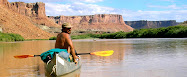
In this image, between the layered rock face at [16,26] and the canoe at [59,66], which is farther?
the layered rock face at [16,26]

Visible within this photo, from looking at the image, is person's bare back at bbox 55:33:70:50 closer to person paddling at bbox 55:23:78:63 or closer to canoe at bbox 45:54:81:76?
person paddling at bbox 55:23:78:63

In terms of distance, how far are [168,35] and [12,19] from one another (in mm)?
58432

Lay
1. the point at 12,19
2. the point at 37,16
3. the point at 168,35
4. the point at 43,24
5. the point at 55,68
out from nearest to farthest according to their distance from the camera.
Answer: the point at 55,68 → the point at 168,35 → the point at 12,19 → the point at 43,24 → the point at 37,16

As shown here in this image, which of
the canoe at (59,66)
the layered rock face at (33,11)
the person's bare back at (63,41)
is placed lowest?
the canoe at (59,66)

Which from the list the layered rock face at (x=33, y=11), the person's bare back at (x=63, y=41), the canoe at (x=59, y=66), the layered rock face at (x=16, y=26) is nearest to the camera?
the canoe at (x=59, y=66)

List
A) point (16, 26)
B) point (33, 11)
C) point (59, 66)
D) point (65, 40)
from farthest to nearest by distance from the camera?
1. point (33, 11)
2. point (16, 26)
3. point (65, 40)
4. point (59, 66)

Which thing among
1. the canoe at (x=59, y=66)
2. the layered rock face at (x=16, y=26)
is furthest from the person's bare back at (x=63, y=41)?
the layered rock face at (x=16, y=26)

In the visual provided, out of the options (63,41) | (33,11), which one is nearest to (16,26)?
(33,11)

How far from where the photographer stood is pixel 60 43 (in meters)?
10.8

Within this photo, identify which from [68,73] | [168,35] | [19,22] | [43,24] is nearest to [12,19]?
[19,22]

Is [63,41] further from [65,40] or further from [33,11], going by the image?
[33,11]

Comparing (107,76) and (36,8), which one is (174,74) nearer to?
(107,76)

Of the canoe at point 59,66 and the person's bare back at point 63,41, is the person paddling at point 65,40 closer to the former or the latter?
the person's bare back at point 63,41

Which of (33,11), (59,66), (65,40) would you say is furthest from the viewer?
(33,11)
